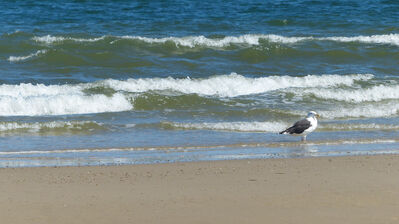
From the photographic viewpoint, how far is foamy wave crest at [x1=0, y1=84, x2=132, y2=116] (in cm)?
1300

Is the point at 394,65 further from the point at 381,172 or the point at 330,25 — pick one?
the point at 381,172

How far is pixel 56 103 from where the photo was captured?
1327 centimetres

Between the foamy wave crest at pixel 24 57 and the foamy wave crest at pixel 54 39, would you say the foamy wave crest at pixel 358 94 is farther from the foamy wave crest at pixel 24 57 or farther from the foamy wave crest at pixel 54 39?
the foamy wave crest at pixel 54 39

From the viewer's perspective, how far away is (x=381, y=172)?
27.0 feet

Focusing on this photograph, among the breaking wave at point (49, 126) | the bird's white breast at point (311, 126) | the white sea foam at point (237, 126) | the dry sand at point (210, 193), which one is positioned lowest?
the white sea foam at point (237, 126)

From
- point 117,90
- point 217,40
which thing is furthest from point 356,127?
point 217,40

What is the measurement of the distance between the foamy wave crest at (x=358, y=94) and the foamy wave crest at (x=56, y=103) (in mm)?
3752

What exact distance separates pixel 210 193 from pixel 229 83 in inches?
336

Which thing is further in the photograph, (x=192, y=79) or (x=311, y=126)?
(x=192, y=79)

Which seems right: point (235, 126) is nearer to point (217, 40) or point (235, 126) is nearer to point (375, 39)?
point (217, 40)

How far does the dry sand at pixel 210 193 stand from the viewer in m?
6.49

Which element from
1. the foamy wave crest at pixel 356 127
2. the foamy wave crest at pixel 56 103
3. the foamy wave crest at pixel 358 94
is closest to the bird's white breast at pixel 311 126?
the foamy wave crest at pixel 356 127

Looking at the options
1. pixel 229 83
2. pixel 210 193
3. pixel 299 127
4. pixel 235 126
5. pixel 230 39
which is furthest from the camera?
pixel 230 39

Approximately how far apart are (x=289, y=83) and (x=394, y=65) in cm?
427
